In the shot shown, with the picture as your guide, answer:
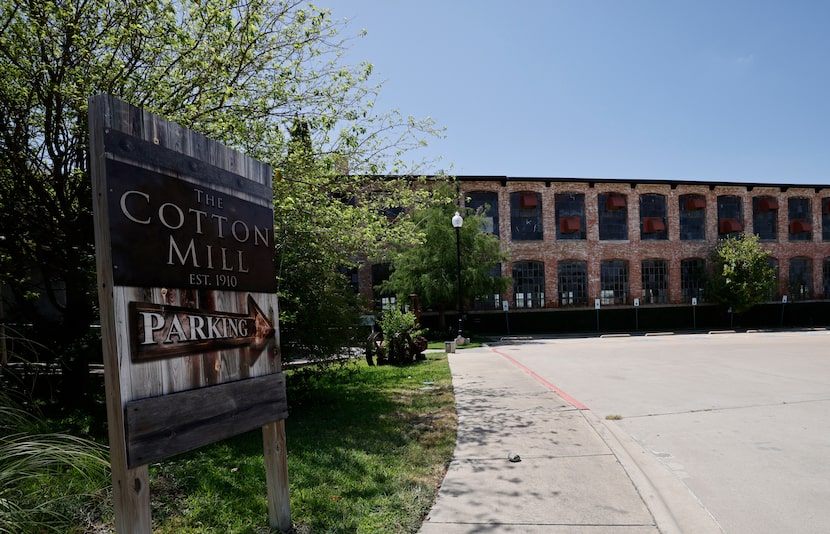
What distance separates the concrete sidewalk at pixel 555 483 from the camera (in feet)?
12.4

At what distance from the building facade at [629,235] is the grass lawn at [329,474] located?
26625 mm

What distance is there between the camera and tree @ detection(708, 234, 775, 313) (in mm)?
33688

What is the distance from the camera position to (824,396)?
866 centimetres

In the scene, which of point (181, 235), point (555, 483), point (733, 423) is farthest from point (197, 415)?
point (733, 423)

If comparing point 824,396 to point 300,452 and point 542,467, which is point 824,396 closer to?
point 542,467

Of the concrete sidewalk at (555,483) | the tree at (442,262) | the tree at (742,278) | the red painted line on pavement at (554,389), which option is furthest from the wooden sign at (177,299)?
the tree at (742,278)

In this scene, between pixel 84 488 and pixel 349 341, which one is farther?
pixel 349 341

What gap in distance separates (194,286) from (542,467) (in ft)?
12.5

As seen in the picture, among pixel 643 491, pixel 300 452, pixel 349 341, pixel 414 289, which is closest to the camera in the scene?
pixel 643 491

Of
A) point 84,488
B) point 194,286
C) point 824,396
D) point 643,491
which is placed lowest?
point 824,396

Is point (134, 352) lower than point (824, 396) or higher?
higher

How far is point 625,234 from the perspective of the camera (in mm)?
35781

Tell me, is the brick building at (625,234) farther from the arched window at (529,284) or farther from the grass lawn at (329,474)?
the grass lawn at (329,474)

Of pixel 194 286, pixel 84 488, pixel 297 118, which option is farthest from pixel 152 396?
pixel 297 118
